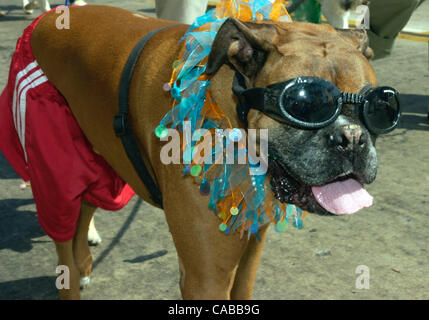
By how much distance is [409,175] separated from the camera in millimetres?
4836

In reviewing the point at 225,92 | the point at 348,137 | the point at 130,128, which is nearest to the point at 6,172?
the point at 130,128

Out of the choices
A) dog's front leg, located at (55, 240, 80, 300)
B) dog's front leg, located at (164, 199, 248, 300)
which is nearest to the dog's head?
dog's front leg, located at (164, 199, 248, 300)

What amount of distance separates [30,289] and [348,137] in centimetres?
225

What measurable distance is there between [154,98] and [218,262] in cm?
73

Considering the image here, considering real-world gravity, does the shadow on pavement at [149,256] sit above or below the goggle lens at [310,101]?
below

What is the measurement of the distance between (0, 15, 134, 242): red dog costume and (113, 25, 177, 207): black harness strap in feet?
1.59

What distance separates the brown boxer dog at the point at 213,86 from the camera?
213 cm

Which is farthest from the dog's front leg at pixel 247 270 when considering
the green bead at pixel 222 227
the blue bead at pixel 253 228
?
the green bead at pixel 222 227

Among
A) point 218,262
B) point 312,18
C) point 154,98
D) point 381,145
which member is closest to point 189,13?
point 312,18

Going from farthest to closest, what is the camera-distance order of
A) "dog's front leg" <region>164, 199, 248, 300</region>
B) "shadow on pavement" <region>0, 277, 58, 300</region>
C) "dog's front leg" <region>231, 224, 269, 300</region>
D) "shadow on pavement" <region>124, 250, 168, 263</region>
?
"shadow on pavement" <region>124, 250, 168, 263</region> → "shadow on pavement" <region>0, 277, 58, 300</region> → "dog's front leg" <region>231, 224, 269, 300</region> → "dog's front leg" <region>164, 199, 248, 300</region>

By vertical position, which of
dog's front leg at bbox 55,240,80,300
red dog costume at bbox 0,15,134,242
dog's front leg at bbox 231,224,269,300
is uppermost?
red dog costume at bbox 0,15,134,242

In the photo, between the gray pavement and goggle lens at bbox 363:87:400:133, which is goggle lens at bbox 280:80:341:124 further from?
the gray pavement

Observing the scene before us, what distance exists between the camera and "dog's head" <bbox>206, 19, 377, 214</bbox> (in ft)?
6.91

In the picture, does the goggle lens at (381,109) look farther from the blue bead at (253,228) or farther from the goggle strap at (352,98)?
the blue bead at (253,228)
